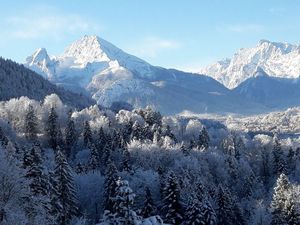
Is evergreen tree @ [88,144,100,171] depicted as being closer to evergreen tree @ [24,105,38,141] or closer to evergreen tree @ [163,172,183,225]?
evergreen tree @ [24,105,38,141]

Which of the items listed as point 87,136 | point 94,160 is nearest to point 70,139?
point 87,136

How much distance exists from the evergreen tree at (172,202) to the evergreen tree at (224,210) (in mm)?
14754

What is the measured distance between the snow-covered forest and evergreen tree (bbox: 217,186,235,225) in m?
0.16

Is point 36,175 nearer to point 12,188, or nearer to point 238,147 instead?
point 12,188

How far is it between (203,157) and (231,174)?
9379 millimetres

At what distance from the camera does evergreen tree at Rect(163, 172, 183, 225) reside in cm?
7094

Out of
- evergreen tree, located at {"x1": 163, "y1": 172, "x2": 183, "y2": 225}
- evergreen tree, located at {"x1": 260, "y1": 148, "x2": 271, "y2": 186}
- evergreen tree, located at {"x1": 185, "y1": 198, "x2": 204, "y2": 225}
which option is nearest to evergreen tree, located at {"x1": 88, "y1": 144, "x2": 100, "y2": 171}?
evergreen tree, located at {"x1": 163, "y1": 172, "x2": 183, "y2": 225}

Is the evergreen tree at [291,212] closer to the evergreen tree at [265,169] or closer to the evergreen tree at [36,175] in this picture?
the evergreen tree at [36,175]

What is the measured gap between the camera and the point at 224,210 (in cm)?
8488

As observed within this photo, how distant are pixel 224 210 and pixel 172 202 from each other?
16926mm

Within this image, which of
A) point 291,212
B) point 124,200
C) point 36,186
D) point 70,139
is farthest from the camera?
point 70,139

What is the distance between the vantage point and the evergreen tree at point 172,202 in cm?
7094

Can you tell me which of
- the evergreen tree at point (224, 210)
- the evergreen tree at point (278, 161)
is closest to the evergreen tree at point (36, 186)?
the evergreen tree at point (224, 210)

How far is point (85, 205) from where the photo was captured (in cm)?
9269
